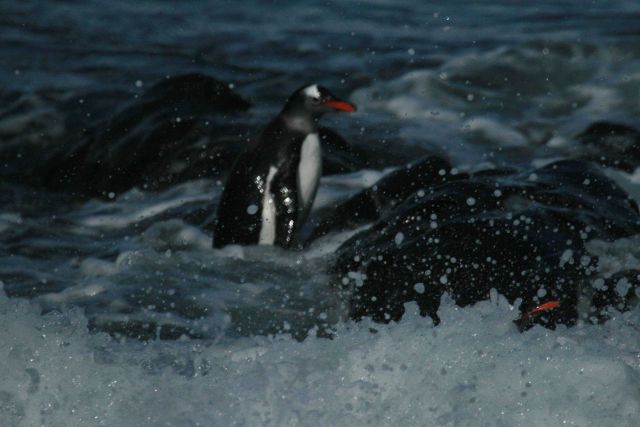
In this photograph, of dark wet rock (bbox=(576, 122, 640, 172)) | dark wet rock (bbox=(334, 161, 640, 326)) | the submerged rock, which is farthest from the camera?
the submerged rock

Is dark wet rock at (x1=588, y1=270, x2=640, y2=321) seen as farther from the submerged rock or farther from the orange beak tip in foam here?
the submerged rock

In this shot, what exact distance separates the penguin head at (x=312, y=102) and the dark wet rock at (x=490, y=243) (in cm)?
133

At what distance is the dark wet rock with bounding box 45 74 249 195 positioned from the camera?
816 centimetres

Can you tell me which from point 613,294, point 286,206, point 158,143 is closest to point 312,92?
point 286,206

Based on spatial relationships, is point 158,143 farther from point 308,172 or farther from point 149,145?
point 308,172

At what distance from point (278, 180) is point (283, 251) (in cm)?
44

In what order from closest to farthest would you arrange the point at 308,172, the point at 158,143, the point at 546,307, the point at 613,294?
the point at 546,307
the point at 613,294
the point at 308,172
the point at 158,143

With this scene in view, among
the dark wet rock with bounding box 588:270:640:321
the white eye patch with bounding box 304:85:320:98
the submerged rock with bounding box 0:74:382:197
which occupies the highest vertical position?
the white eye patch with bounding box 304:85:320:98

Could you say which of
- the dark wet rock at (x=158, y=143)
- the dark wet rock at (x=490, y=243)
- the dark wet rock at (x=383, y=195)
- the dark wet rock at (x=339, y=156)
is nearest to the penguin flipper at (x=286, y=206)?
the dark wet rock at (x=383, y=195)

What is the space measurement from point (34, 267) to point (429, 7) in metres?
6.90

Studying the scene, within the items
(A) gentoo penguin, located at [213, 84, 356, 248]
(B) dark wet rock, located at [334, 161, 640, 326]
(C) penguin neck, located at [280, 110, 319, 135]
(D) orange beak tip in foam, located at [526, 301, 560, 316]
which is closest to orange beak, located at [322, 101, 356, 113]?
(A) gentoo penguin, located at [213, 84, 356, 248]

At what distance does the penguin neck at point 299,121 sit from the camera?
22.5ft

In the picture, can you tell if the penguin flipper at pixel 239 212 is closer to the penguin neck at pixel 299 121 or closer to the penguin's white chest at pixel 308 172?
the penguin's white chest at pixel 308 172

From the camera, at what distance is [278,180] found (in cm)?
664
